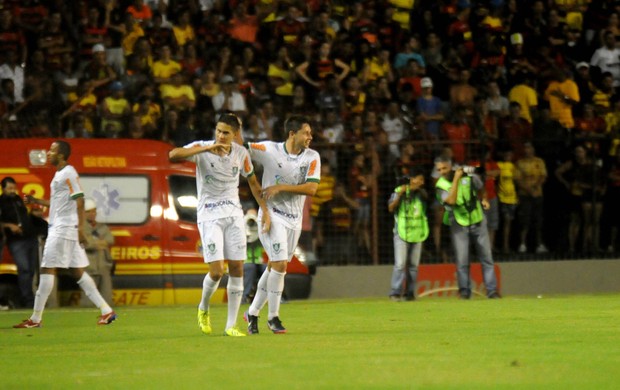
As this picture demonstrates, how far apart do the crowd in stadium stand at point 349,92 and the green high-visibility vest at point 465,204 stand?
159 cm

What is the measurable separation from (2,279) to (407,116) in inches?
315

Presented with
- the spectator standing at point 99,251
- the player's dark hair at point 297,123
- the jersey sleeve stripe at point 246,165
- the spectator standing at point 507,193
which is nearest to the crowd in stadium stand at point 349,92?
the spectator standing at point 507,193

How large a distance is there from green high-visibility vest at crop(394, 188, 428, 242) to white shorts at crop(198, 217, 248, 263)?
854 cm

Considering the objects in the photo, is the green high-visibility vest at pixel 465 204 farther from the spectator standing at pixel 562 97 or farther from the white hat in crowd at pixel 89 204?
the white hat in crowd at pixel 89 204

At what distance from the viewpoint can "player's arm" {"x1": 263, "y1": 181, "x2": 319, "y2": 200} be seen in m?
13.0

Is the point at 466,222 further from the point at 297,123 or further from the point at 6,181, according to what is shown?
the point at 297,123

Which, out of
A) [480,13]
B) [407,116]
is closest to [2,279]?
[407,116]

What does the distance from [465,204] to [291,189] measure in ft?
28.0

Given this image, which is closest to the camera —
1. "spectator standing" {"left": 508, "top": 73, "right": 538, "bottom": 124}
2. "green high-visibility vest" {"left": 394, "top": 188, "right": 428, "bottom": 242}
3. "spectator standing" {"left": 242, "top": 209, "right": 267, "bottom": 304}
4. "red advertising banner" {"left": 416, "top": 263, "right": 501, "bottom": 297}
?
"spectator standing" {"left": 242, "top": 209, "right": 267, "bottom": 304}

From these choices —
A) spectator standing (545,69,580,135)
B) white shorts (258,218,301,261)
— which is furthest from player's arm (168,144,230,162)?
spectator standing (545,69,580,135)

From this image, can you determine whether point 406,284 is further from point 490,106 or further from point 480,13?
point 480,13

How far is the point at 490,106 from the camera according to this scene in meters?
25.0

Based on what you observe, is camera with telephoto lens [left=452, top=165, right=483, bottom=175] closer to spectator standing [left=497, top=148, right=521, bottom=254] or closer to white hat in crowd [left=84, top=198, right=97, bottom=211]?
spectator standing [left=497, top=148, right=521, bottom=254]

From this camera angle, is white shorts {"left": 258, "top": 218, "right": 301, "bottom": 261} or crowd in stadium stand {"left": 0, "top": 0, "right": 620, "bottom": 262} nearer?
white shorts {"left": 258, "top": 218, "right": 301, "bottom": 261}
